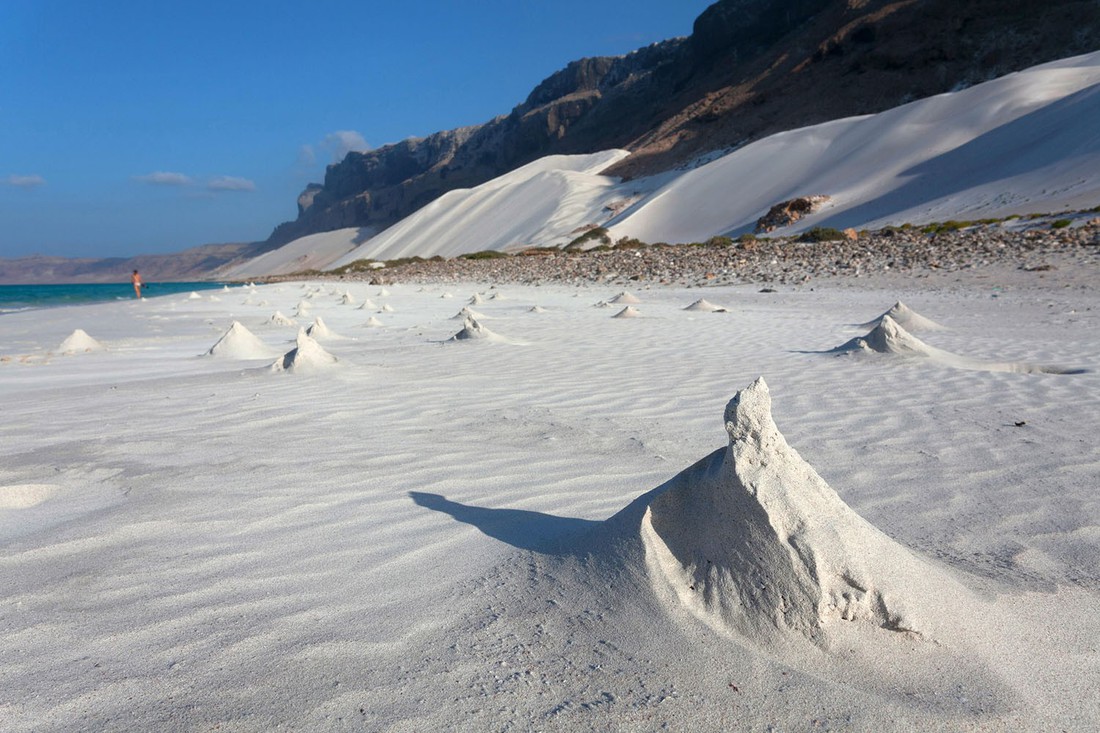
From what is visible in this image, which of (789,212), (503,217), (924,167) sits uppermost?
(503,217)

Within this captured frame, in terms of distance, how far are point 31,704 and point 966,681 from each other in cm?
231

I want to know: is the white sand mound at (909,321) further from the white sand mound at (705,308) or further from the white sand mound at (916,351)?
the white sand mound at (705,308)

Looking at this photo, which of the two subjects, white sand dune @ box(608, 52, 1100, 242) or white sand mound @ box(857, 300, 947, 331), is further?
white sand dune @ box(608, 52, 1100, 242)

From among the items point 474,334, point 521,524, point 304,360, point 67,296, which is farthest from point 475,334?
point 67,296

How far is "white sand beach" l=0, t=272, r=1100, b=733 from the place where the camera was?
70.4 inches

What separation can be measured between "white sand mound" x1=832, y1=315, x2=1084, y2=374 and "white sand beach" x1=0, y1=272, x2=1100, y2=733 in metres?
0.46

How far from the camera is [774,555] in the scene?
6.71ft

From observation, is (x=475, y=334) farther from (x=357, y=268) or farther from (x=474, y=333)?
(x=357, y=268)

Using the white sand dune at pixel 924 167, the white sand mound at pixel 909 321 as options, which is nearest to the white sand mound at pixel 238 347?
the white sand mound at pixel 909 321

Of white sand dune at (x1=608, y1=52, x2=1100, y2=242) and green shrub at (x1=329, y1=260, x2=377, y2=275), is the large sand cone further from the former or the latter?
green shrub at (x1=329, y1=260, x2=377, y2=275)

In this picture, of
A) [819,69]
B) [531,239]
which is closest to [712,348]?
[531,239]

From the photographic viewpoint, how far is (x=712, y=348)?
7672 mm

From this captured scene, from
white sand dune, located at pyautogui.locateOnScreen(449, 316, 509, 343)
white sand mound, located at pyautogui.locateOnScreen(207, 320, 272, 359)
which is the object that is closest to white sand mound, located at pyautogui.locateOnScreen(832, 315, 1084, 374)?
white sand dune, located at pyautogui.locateOnScreen(449, 316, 509, 343)

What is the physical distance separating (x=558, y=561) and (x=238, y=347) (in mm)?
6567
